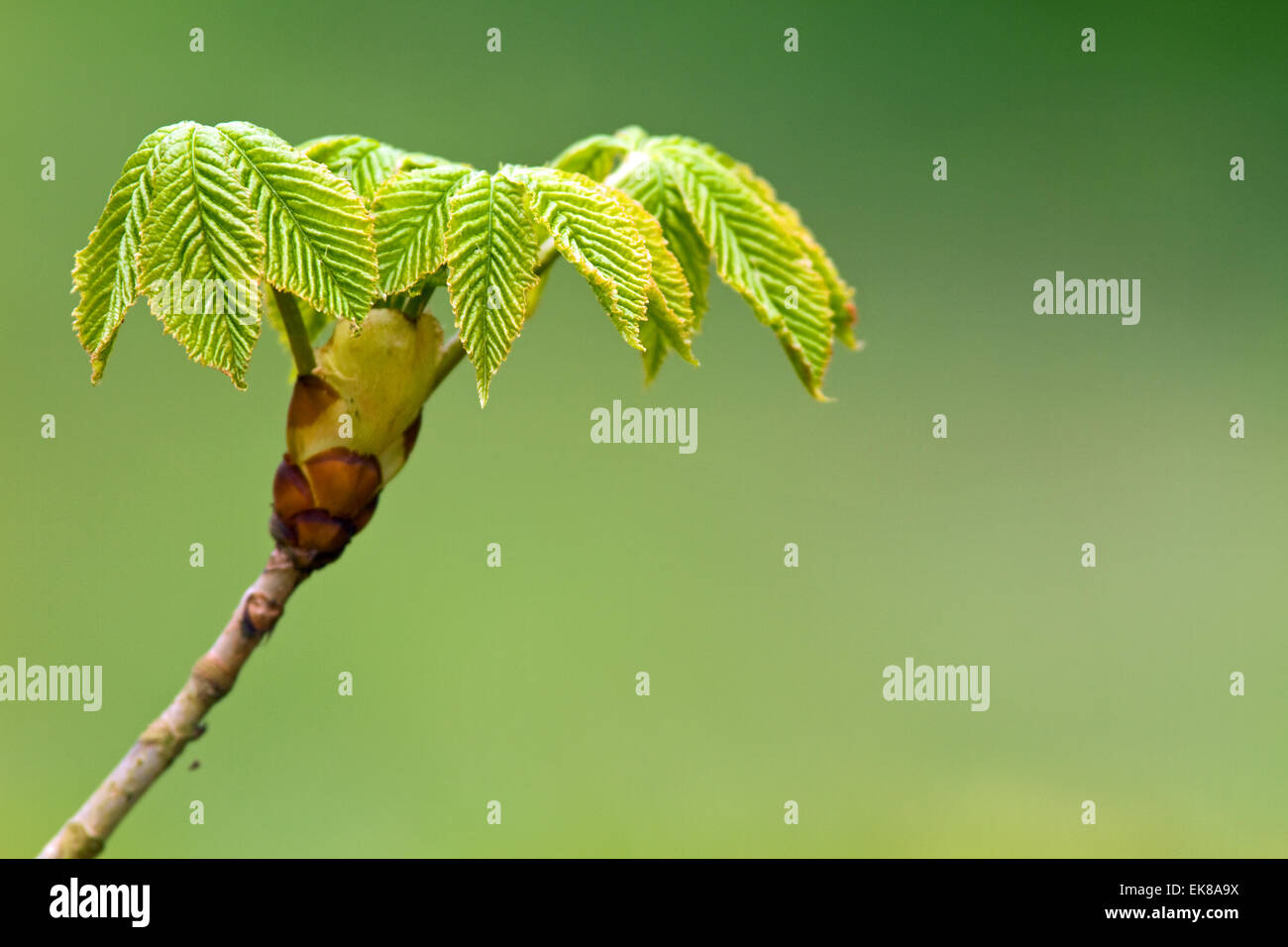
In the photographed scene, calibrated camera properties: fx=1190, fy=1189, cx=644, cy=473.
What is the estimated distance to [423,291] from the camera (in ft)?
1.77

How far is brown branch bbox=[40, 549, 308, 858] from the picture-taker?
0.50 metres

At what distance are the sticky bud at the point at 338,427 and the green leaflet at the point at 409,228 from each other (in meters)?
0.02

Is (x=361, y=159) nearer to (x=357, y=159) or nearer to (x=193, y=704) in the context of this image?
(x=357, y=159)

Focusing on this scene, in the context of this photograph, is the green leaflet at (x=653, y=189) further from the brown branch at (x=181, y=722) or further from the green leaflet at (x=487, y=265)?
the brown branch at (x=181, y=722)

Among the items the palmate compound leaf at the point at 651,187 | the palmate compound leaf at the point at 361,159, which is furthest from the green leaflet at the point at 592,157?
the palmate compound leaf at the point at 361,159

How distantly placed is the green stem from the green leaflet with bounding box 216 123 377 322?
22mm

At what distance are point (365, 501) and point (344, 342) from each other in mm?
71

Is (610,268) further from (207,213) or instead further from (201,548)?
(201,548)

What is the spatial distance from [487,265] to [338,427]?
0.32ft

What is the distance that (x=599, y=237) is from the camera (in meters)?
0.52

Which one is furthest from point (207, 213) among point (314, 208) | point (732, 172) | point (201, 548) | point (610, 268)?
point (201, 548)

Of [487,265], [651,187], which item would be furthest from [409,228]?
[651,187]

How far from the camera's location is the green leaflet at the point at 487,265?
1.65 ft

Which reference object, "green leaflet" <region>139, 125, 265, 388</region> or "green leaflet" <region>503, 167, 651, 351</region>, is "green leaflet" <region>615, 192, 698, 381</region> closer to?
"green leaflet" <region>503, 167, 651, 351</region>
